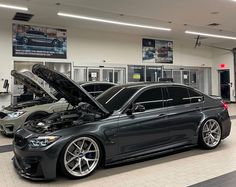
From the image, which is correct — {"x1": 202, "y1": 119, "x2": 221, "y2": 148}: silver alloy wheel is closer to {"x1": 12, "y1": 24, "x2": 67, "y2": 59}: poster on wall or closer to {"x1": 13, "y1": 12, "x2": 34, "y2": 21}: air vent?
{"x1": 13, "y1": 12, "x2": 34, "y2": 21}: air vent

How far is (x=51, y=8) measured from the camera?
9469 millimetres

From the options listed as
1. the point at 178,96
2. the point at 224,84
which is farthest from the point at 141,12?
the point at 224,84

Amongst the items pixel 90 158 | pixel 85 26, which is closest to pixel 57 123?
pixel 90 158

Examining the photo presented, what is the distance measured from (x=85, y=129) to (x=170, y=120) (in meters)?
1.50

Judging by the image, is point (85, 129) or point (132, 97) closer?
point (85, 129)

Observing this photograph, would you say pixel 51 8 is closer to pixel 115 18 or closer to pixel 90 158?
pixel 115 18

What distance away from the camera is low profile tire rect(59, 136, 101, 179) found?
3627 mm

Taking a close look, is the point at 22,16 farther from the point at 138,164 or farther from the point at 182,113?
the point at 138,164

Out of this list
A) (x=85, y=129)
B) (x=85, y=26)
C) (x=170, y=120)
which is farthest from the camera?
(x=85, y=26)

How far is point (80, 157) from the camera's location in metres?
3.74

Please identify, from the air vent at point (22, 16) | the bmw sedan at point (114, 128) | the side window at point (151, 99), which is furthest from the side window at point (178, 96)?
the air vent at point (22, 16)

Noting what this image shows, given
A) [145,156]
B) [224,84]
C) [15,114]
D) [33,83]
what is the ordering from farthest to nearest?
[224,84] < [33,83] < [15,114] < [145,156]

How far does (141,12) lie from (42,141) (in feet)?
24.7

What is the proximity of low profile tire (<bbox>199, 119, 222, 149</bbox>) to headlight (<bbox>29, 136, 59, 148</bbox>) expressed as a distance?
267 cm
